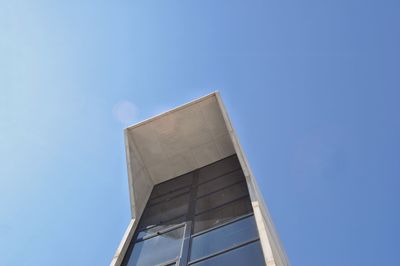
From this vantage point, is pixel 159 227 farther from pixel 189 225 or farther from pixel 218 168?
pixel 218 168

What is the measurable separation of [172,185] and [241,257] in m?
4.92

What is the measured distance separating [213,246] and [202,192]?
8.70 ft

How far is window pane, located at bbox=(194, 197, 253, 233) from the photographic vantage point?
729 centimetres

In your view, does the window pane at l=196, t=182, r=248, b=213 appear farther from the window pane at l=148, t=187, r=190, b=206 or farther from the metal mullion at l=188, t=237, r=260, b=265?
the metal mullion at l=188, t=237, r=260, b=265

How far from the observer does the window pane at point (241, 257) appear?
565 centimetres

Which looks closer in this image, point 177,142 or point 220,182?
point 220,182

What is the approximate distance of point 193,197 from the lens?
896 centimetres

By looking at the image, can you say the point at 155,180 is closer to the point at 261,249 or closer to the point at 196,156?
the point at 196,156

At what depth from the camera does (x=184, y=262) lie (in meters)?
6.31

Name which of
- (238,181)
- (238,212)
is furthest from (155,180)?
(238,212)

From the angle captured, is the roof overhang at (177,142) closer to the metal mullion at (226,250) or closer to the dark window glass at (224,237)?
the dark window glass at (224,237)

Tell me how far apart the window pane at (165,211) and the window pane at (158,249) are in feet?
2.49

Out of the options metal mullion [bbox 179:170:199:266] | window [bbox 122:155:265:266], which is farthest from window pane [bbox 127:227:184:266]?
metal mullion [bbox 179:170:199:266]

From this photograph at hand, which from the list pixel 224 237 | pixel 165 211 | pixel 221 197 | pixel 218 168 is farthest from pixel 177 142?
pixel 224 237
